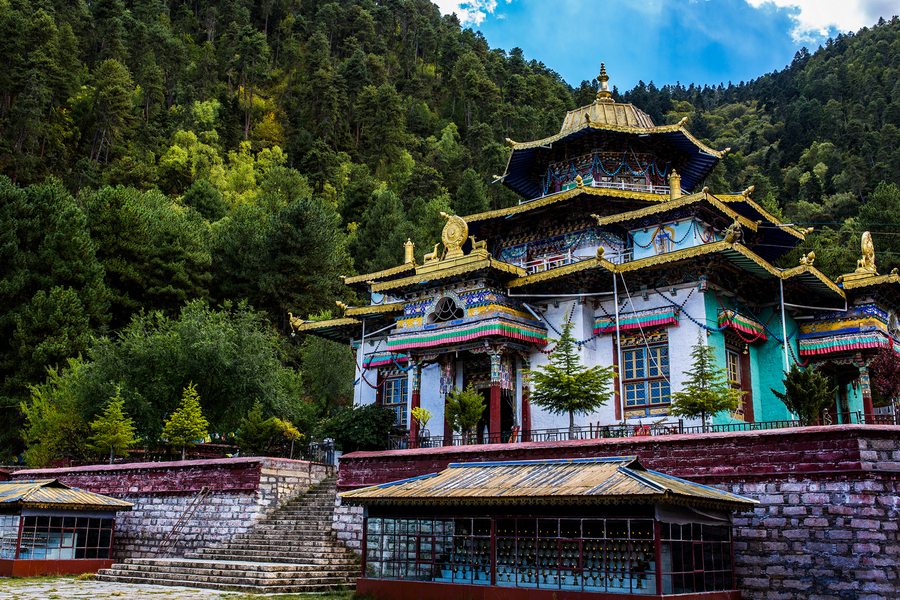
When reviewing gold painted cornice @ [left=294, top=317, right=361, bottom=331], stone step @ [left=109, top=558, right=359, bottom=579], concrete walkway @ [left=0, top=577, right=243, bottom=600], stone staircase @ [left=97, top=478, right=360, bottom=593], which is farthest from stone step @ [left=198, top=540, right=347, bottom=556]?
gold painted cornice @ [left=294, top=317, right=361, bottom=331]

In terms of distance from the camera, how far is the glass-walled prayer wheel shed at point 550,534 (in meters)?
12.8

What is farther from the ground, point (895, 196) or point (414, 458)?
point (895, 196)

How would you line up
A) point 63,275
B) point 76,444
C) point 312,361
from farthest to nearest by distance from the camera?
point 312,361 < point 63,275 < point 76,444

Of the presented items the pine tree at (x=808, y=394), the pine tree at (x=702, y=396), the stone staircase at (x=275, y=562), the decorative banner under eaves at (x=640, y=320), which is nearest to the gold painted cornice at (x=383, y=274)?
the decorative banner under eaves at (x=640, y=320)

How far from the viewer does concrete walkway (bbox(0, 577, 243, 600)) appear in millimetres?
15094

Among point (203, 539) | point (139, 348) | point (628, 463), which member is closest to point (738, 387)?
point (628, 463)

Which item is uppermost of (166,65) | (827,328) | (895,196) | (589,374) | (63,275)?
(166,65)

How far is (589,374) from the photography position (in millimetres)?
18828

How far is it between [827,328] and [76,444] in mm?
25653

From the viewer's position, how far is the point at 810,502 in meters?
14.0

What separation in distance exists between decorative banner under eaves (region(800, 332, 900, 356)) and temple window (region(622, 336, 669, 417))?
5.22 meters

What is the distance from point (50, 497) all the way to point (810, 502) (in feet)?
58.3

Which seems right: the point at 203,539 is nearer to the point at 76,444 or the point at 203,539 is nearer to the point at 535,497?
the point at 76,444

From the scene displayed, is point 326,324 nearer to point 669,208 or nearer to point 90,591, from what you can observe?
point 669,208
